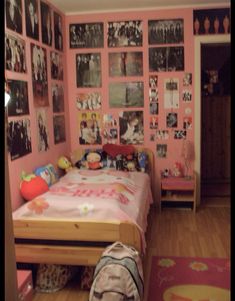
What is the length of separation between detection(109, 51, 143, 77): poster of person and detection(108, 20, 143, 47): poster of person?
0.39ft

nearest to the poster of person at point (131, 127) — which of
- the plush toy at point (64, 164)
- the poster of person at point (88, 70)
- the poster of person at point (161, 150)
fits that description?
the poster of person at point (161, 150)

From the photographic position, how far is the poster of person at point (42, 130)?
3.50m

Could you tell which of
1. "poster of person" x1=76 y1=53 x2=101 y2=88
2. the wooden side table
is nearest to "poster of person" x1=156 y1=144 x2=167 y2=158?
the wooden side table

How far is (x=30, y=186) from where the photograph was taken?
3.03 meters

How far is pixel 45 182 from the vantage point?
10.7 feet

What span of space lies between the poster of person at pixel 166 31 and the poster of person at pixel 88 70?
0.72 m

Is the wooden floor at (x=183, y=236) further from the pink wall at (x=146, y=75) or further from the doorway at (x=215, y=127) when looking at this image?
the doorway at (x=215, y=127)

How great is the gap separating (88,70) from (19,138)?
1.68 m

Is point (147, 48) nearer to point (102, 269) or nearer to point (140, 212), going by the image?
point (140, 212)

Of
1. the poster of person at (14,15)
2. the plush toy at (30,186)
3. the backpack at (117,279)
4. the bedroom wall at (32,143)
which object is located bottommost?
the backpack at (117,279)

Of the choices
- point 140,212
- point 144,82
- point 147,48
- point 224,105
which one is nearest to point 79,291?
point 140,212

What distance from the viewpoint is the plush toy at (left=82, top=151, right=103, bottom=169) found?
4.10 metres

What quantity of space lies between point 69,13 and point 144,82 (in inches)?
49.5

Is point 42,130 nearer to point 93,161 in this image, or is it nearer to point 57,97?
point 57,97
